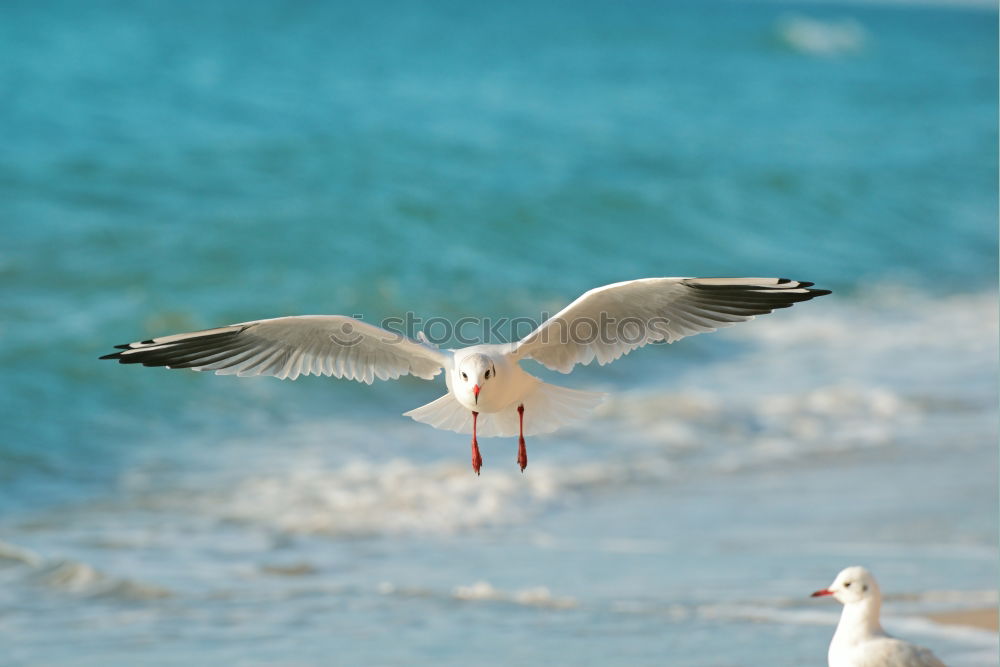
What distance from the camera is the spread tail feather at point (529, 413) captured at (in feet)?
16.0

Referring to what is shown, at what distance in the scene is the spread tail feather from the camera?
4.86 meters

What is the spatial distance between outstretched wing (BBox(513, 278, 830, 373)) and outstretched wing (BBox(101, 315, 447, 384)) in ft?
1.52

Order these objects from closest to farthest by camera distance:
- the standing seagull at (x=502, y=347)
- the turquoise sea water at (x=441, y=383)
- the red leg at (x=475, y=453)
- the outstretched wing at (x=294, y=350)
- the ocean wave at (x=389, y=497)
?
the red leg at (x=475, y=453)
the standing seagull at (x=502, y=347)
the outstretched wing at (x=294, y=350)
the turquoise sea water at (x=441, y=383)
the ocean wave at (x=389, y=497)

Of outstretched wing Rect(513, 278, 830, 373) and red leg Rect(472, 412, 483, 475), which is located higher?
outstretched wing Rect(513, 278, 830, 373)

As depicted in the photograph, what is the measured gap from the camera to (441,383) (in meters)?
9.02

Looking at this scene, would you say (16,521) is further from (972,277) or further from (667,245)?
(972,277)

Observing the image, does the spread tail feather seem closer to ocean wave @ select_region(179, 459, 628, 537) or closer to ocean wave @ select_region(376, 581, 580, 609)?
ocean wave @ select_region(376, 581, 580, 609)

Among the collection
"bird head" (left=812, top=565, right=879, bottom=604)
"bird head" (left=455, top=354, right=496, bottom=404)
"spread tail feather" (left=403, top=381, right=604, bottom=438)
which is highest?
"bird head" (left=455, top=354, right=496, bottom=404)

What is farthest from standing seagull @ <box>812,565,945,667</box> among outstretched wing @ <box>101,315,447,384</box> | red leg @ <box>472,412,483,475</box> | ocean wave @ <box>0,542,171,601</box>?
ocean wave @ <box>0,542,171,601</box>

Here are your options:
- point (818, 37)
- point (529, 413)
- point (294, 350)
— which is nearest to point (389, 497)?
point (294, 350)

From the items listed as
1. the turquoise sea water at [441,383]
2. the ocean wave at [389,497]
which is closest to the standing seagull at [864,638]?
the turquoise sea water at [441,383]

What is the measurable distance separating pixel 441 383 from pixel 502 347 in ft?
14.4

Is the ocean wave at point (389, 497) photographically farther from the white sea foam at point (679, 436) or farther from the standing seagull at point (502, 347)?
the standing seagull at point (502, 347)

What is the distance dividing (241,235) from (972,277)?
759cm
